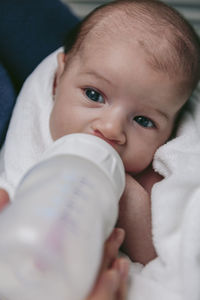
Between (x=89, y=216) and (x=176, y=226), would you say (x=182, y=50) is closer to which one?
(x=176, y=226)

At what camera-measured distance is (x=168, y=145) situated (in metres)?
0.92

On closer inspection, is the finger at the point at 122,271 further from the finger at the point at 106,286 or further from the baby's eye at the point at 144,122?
the baby's eye at the point at 144,122

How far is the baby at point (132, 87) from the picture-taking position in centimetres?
84

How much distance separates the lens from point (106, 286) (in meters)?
0.56

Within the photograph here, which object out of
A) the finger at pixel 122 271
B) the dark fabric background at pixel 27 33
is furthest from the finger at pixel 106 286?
the dark fabric background at pixel 27 33

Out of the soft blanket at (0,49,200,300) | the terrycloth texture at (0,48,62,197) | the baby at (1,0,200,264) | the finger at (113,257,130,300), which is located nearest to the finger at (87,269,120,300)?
the finger at (113,257,130,300)

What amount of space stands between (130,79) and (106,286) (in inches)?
17.4

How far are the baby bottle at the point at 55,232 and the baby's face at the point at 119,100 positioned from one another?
24 centimetres

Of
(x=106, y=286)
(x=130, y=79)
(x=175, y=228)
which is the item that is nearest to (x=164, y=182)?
(x=175, y=228)

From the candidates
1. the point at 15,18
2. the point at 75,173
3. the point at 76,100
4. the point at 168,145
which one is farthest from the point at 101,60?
the point at 15,18

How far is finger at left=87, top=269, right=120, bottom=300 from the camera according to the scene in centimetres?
55

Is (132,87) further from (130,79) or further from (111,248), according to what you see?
(111,248)

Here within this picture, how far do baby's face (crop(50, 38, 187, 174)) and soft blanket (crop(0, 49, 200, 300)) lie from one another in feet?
0.22

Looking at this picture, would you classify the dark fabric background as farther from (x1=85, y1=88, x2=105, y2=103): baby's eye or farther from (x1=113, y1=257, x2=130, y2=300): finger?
(x1=113, y1=257, x2=130, y2=300): finger
